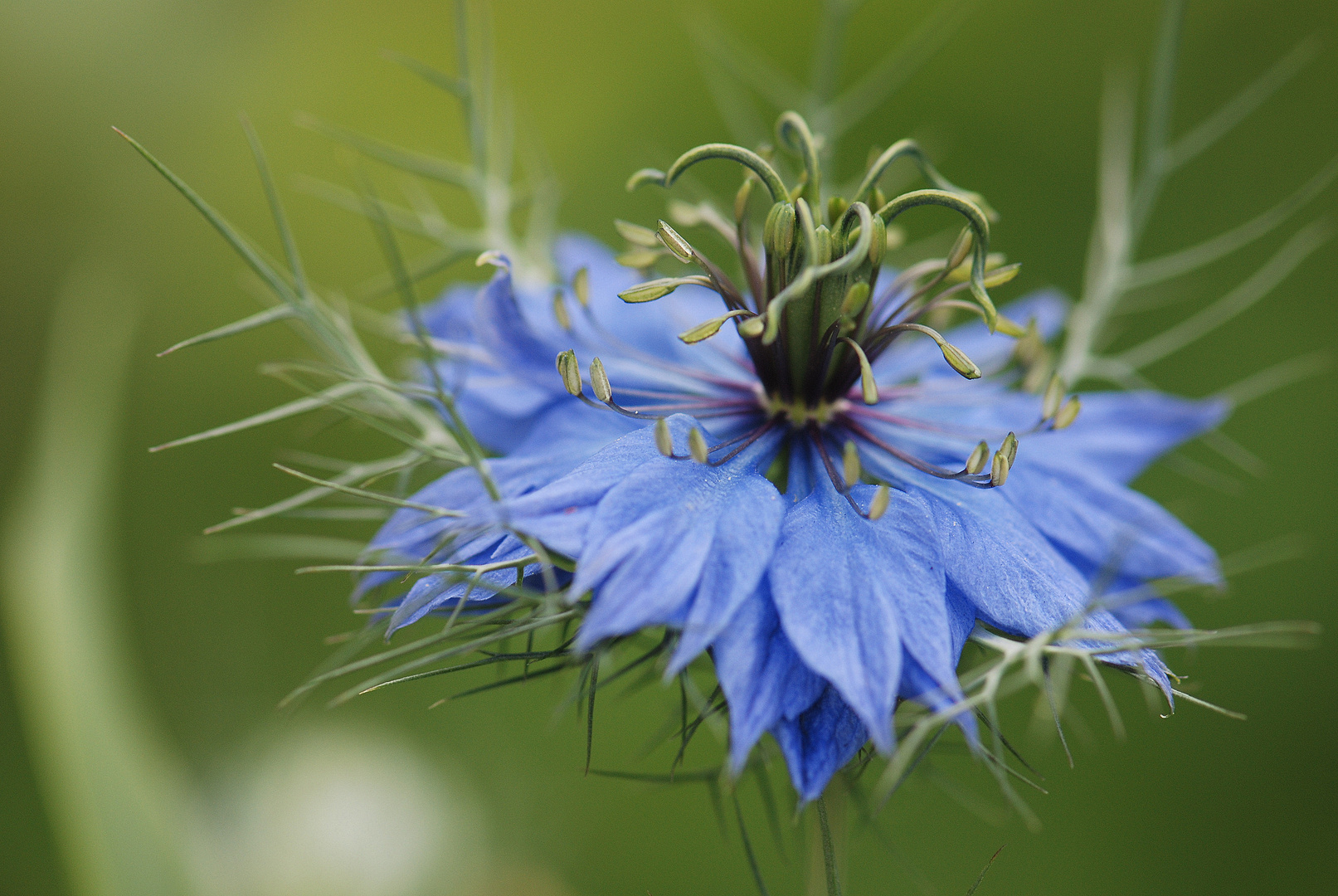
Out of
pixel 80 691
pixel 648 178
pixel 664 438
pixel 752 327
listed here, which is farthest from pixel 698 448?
pixel 80 691

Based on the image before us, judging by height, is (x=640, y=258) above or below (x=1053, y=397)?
above

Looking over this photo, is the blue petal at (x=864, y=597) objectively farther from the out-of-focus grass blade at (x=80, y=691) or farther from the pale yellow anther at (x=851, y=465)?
the out-of-focus grass blade at (x=80, y=691)

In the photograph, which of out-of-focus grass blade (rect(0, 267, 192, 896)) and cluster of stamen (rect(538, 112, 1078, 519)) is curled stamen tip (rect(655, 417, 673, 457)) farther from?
out-of-focus grass blade (rect(0, 267, 192, 896))

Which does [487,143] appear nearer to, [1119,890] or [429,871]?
[429,871]

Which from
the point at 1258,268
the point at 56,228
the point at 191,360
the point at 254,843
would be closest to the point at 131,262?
the point at 56,228

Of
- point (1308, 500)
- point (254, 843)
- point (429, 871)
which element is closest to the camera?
point (254, 843)

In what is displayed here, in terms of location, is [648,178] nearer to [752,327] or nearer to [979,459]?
[752,327]
